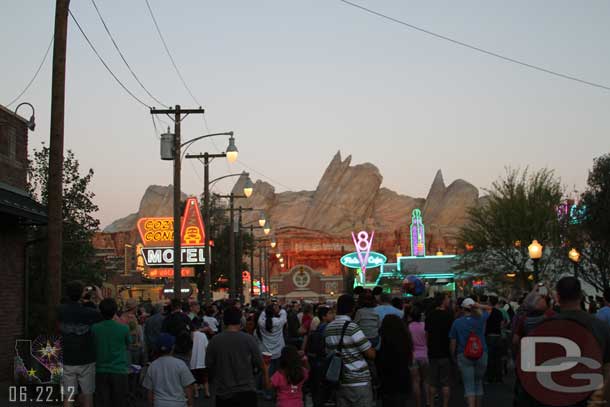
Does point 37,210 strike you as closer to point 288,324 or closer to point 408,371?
point 288,324

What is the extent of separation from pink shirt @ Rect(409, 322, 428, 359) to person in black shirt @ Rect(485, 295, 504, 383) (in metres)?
5.17

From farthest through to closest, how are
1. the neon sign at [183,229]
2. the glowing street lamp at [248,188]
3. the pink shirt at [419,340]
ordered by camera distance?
the neon sign at [183,229] < the glowing street lamp at [248,188] < the pink shirt at [419,340]

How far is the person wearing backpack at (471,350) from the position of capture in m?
14.4

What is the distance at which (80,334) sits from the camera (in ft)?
37.6

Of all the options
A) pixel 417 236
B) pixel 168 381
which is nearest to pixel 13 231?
pixel 168 381

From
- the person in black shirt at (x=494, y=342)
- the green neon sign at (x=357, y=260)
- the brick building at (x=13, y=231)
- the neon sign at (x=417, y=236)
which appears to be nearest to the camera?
the person in black shirt at (x=494, y=342)

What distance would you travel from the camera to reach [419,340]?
627 inches

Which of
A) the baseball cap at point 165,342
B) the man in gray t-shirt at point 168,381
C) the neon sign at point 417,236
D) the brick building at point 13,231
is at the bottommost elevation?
the man in gray t-shirt at point 168,381

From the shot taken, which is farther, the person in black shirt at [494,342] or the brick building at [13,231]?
the brick building at [13,231]

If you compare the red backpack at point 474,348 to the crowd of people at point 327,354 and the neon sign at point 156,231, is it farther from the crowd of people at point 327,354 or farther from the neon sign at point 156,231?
the neon sign at point 156,231

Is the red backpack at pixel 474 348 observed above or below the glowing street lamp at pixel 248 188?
below

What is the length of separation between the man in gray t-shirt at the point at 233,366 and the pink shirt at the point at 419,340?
6.30 m

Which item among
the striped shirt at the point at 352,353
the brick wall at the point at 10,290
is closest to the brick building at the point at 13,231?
the brick wall at the point at 10,290

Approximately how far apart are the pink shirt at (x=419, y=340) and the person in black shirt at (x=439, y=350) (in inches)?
12.6
